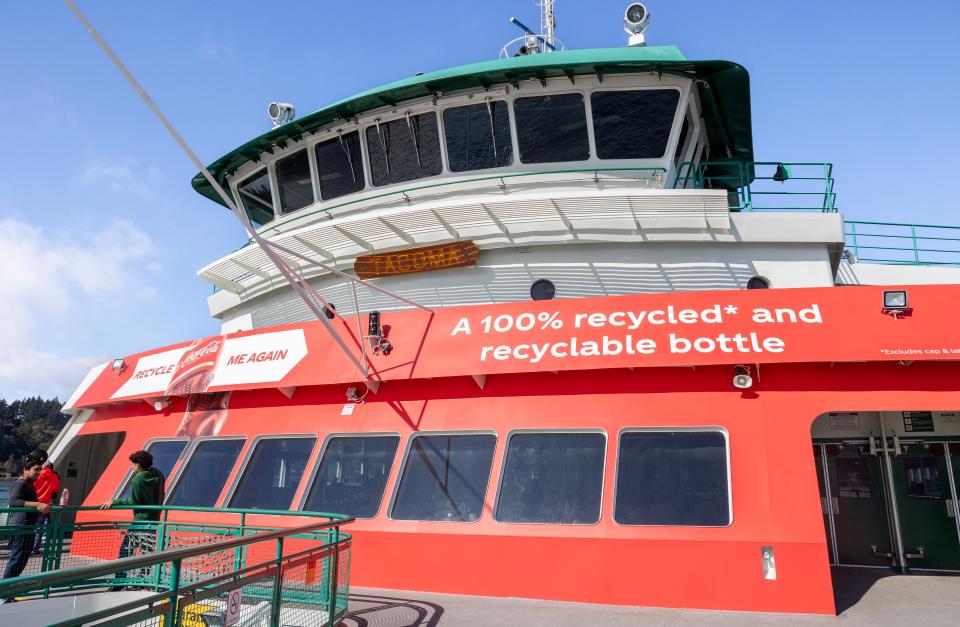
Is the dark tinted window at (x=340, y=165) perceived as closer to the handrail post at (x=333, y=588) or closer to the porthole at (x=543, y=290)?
the porthole at (x=543, y=290)

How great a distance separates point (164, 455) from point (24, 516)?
2.65 metres

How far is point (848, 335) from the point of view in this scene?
293 inches

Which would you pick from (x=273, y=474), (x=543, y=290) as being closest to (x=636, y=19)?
(x=543, y=290)

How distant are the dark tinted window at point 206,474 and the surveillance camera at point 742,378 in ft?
23.0

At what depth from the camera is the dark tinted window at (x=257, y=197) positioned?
14617 mm

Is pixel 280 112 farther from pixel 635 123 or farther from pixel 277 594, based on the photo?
pixel 277 594

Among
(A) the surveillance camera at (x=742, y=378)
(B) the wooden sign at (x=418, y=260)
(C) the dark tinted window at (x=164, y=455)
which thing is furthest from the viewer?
(B) the wooden sign at (x=418, y=260)

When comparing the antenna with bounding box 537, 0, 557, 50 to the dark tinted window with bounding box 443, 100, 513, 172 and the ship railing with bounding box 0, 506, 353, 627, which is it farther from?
the ship railing with bounding box 0, 506, 353, 627

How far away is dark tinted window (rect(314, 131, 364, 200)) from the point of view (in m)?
13.1

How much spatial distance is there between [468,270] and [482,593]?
5714mm

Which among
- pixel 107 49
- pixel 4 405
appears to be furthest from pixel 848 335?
pixel 4 405

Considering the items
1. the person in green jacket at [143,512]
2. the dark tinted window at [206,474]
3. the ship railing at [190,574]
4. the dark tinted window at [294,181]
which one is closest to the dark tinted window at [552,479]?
the ship railing at [190,574]

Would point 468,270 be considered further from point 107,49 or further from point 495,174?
point 107,49

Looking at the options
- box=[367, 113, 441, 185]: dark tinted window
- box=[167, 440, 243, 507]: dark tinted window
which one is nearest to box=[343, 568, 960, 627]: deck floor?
box=[167, 440, 243, 507]: dark tinted window
